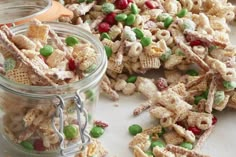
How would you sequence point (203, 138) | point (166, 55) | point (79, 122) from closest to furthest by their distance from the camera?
1. point (79, 122)
2. point (203, 138)
3. point (166, 55)

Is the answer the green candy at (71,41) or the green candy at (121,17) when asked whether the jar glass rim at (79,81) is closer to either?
the green candy at (71,41)

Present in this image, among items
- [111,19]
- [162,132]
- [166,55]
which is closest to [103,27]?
[111,19]

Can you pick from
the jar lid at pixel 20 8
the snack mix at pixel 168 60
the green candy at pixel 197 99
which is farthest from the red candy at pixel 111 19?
the green candy at pixel 197 99

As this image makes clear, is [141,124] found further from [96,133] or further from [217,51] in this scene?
[217,51]

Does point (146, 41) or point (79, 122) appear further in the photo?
point (146, 41)

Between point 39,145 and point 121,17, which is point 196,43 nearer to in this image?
point 121,17

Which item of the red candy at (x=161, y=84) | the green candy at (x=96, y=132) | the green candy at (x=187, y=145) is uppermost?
the red candy at (x=161, y=84)
